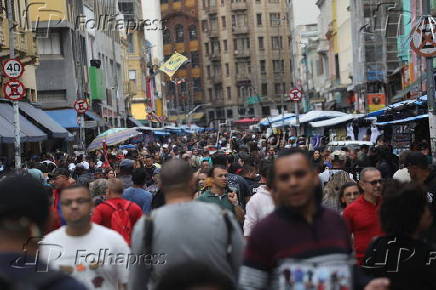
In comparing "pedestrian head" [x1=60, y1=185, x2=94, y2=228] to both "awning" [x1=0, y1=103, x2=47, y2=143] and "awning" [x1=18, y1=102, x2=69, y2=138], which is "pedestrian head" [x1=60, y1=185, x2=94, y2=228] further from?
"awning" [x1=18, y1=102, x2=69, y2=138]

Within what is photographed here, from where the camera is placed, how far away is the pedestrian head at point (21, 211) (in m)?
4.14

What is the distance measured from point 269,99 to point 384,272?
393 feet

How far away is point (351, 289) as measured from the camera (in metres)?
4.78

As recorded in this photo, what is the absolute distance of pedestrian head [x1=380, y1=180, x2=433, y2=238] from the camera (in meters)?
5.34

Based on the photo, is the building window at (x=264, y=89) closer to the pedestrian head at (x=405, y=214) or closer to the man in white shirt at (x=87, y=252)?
the man in white shirt at (x=87, y=252)

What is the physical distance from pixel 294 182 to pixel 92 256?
87.9 inches

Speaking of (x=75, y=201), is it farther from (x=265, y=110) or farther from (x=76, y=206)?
(x=265, y=110)

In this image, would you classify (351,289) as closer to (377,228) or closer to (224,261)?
(224,261)

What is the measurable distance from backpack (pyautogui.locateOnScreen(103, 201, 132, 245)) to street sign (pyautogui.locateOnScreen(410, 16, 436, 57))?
9.90 meters

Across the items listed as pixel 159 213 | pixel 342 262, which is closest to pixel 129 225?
pixel 159 213

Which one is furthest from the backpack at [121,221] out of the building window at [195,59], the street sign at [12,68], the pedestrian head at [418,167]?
the building window at [195,59]

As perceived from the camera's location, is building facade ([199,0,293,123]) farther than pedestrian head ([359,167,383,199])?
Yes

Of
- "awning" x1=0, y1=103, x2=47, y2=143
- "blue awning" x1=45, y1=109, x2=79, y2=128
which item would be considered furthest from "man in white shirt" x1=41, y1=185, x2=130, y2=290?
"blue awning" x1=45, y1=109, x2=79, y2=128

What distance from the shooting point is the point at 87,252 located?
652 centimetres
